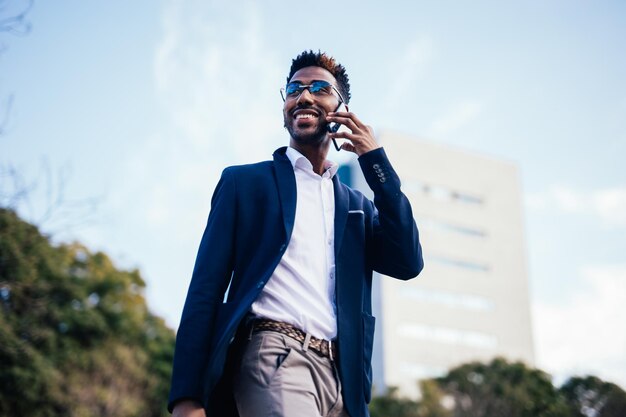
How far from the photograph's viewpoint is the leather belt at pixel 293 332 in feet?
7.06

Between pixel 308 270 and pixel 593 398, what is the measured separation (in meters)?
17.8

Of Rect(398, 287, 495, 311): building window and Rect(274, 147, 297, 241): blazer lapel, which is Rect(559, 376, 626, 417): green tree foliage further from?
Rect(398, 287, 495, 311): building window

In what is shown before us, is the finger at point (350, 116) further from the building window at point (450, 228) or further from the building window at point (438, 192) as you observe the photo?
the building window at point (438, 192)

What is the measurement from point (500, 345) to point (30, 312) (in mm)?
42226

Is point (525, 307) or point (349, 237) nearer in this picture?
point (349, 237)

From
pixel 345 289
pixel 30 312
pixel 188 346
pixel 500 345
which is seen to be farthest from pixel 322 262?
pixel 500 345

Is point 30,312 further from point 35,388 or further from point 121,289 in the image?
point 121,289

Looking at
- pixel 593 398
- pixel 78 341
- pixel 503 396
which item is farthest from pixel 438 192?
pixel 78 341

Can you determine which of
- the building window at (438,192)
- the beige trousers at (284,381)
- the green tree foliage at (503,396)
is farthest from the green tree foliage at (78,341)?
the building window at (438,192)

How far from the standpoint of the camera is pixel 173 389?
2.03 meters

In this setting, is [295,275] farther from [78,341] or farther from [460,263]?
[460,263]

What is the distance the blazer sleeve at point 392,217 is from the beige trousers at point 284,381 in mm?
485

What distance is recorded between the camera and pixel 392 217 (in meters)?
2.38

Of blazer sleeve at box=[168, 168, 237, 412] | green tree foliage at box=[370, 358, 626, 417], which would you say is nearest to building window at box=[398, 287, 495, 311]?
green tree foliage at box=[370, 358, 626, 417]
